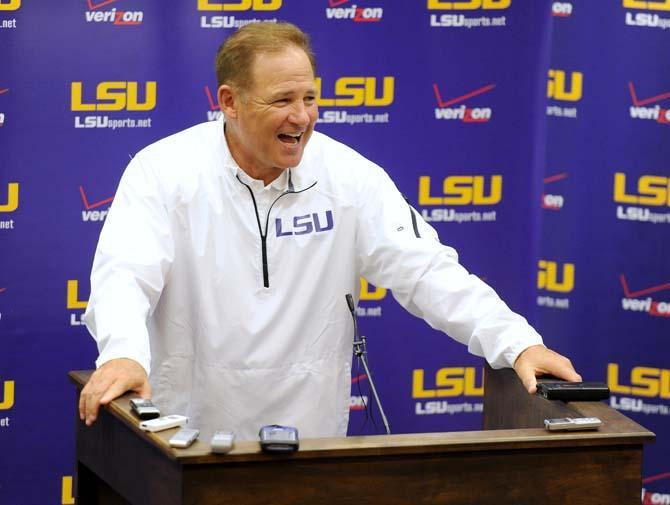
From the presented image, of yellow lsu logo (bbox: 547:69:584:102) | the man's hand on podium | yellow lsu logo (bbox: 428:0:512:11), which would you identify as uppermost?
yellow lsu logo (bbox: 428:0:512:11)

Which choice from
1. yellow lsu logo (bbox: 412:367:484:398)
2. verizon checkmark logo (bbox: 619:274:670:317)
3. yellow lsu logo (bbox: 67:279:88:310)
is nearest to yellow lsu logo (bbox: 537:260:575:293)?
verizon checkmark logo (bbox: 619:274:670:317)

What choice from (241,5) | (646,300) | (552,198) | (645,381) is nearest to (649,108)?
(552,198)

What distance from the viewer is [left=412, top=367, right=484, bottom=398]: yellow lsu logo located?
177 inches

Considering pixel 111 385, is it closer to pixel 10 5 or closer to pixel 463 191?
pixel 10 5

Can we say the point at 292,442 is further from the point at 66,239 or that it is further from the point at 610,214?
the point at 610,214

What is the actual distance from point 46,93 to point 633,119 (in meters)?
2.25

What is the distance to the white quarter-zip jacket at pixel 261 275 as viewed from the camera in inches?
114

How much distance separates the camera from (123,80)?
159 inches

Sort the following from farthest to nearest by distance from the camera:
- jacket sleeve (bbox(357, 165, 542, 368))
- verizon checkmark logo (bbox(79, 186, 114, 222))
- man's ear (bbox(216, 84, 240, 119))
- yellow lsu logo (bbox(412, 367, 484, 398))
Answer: yellow lsu logo (bbox(412, 367, 484, 398)), verizon checkmark logo (bbox(79, 186, 114, 222)), man's ear (bbox(216, 84, 240, 119)), jacket sleeve (bbox(357, 165, 542, 368))

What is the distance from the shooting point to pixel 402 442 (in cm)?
221

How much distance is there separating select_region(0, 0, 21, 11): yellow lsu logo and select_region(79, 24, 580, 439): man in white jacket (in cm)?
122

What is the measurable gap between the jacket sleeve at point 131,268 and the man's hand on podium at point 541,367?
0.84 m

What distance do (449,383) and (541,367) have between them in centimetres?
192

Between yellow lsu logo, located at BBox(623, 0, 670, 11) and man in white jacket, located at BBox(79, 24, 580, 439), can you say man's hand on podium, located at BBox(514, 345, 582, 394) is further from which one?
yellow lsu logo, located at BBox(623, 0, 670, 11)
